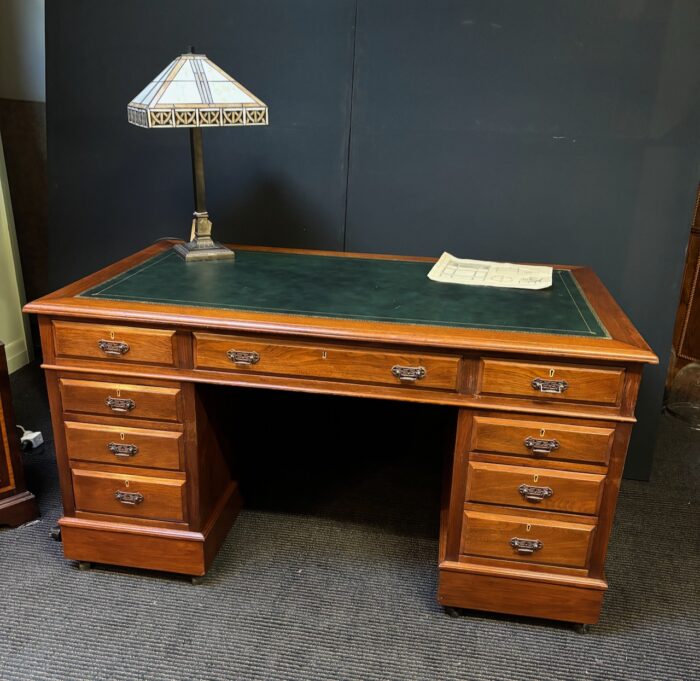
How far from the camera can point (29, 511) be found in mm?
1984

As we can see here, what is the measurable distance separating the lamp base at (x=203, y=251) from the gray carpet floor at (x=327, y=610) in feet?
2.54

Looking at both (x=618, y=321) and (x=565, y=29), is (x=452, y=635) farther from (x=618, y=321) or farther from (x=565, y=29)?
(x=565, y=29)

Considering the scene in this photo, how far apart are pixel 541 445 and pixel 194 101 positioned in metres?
1.17

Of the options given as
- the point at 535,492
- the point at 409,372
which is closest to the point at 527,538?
the point at 535,492

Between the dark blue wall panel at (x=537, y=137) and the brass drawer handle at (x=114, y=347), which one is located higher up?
the dark blue wall panel at (x=537, y=137)

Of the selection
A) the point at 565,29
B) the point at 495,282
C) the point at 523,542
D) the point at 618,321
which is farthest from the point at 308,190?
the point at 523,542

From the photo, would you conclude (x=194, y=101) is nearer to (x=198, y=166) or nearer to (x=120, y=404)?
(x=198, y=166)

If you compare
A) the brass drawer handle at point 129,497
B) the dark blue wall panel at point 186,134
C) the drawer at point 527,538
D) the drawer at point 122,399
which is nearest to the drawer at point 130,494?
the brass drawer handle at point 129,497

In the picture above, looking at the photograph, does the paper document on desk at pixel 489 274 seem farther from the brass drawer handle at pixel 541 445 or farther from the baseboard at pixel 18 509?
the baseboard at pixel 18 509

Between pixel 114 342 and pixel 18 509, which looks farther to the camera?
pixel 18 509

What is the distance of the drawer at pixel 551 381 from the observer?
143cm

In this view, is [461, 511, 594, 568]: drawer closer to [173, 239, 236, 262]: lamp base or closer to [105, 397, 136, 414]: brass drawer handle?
[105, 397, 136, 414]: brass drawer handle

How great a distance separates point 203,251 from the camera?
1.92m

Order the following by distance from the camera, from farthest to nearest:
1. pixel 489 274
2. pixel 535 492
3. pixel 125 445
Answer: pixel 489 274 < pixel 125 445 < pixel 535 492
